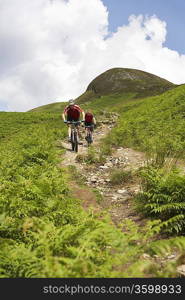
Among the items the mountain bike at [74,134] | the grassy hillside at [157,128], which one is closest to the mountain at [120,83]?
the grassy hillside at [157,128]

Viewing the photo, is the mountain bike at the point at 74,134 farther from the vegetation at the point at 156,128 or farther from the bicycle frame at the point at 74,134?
the vegetation at the point at 156,128

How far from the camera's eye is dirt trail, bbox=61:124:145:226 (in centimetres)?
789

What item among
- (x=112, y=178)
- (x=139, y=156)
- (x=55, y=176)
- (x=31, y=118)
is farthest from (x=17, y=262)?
(x=31, y=118)

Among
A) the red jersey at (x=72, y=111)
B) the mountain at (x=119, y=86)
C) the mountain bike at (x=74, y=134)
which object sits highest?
the mountain at (x=119, y=86)

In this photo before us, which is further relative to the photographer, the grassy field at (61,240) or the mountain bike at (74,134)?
the mountain bike at (74,134)

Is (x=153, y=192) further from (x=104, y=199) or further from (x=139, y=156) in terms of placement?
(x=139, y=156)

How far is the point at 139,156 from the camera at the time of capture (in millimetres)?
14180

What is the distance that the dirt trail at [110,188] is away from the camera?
7.89 m

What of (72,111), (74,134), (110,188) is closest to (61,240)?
(110,188)

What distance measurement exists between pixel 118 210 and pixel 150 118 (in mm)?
16680

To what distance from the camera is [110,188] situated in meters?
10.0

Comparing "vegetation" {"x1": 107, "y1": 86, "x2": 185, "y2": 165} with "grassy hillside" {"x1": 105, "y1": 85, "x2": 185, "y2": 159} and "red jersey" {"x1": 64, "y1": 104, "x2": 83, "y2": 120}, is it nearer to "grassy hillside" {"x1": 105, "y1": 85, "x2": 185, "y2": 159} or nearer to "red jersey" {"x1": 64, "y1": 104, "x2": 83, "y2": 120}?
"grassy hillside" {"x1": 105, "y1": 85, "x2": 185, "y2": 159}

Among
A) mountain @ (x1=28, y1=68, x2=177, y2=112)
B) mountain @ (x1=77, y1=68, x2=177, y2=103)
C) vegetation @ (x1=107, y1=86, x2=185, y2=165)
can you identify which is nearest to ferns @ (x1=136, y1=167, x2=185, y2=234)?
vegetation @ (x1=107, y1=86, x2=185, y2=165)

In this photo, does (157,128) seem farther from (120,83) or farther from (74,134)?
(120,83)
